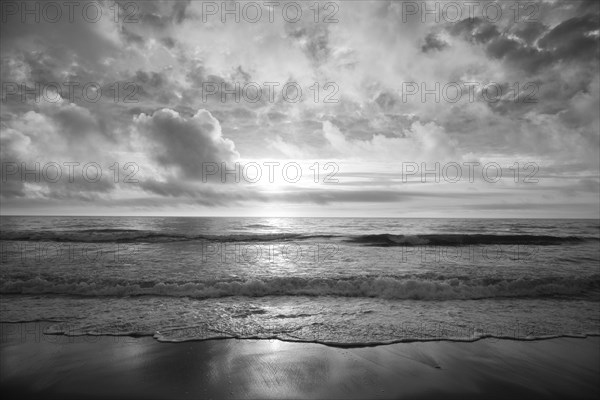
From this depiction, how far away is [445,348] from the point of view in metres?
6.32

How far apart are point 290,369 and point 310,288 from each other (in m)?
5.65

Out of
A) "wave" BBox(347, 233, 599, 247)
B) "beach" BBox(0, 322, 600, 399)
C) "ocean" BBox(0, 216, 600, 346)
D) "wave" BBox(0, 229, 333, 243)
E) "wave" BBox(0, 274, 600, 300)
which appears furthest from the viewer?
"wave" BBox(0, 229, 333, 243)

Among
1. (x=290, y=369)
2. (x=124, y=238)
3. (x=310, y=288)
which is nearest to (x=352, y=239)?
(x=310, y=288)

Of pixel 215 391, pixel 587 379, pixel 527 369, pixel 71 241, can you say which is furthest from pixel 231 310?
pixel 71 241

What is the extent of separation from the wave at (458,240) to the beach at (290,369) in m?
21.6

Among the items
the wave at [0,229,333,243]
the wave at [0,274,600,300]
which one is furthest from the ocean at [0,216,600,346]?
the wave at [0,229,333,243]

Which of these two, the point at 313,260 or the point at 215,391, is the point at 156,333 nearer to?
the point at 215,391

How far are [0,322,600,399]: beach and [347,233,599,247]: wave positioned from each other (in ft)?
70.8

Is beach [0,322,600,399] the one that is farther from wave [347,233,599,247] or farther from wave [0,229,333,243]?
wave [0,229,333,243]

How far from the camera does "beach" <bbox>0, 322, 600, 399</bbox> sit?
4.75 meters

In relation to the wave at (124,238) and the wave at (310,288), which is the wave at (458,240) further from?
the wave at (310,288)

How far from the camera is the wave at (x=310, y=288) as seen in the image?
1045cm

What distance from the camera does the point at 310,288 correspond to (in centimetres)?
1105

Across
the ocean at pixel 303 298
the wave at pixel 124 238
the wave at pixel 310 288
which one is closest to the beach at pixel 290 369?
the ocean at pixel 303 298
